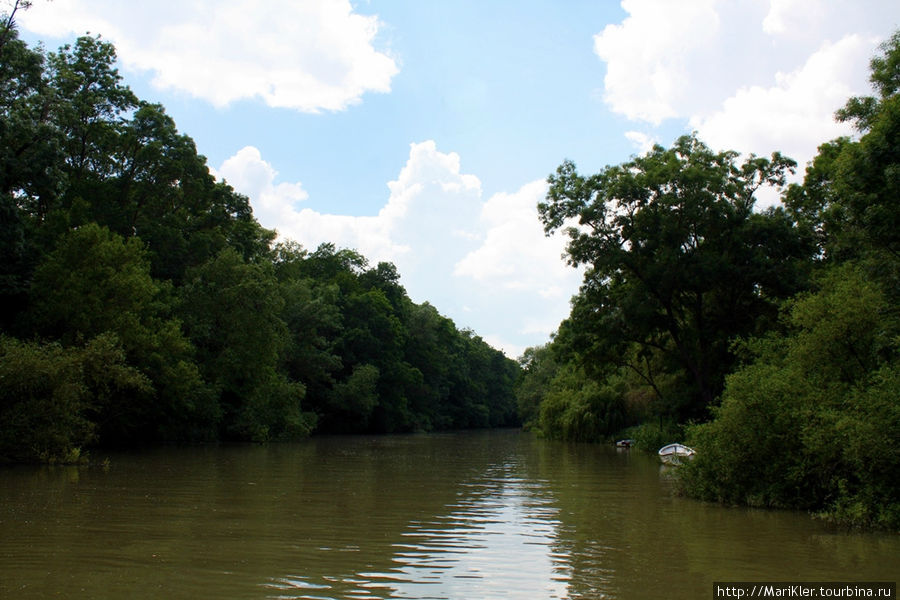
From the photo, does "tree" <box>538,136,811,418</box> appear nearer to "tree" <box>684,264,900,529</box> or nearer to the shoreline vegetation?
the shoreline vegetation

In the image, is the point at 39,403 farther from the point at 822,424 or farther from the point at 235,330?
the point at 822,424

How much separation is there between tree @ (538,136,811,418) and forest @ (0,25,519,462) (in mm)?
19329

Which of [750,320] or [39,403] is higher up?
[750,320]

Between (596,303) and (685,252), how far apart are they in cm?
526

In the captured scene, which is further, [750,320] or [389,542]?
[750,320]

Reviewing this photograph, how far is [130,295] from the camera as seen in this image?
3112 cm

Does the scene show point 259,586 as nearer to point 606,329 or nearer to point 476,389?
point 606,329

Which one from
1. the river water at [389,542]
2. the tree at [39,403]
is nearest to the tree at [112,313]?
the tree at [39,403]

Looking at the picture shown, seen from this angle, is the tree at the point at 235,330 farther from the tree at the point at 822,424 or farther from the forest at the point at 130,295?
the tree at the point at 822,424

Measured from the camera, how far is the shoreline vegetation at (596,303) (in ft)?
51.1

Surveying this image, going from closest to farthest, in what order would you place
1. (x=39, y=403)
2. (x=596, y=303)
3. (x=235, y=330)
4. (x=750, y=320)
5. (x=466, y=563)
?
(x=466, y=563) → (x=39, y=403) → (x=750, y=320) → (x=596, y=303) → (x=235, y=330)

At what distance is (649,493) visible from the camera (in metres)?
19.0

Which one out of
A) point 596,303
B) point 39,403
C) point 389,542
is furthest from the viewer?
point 596,303

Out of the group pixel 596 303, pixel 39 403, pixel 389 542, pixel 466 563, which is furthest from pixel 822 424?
pixel 596 303
